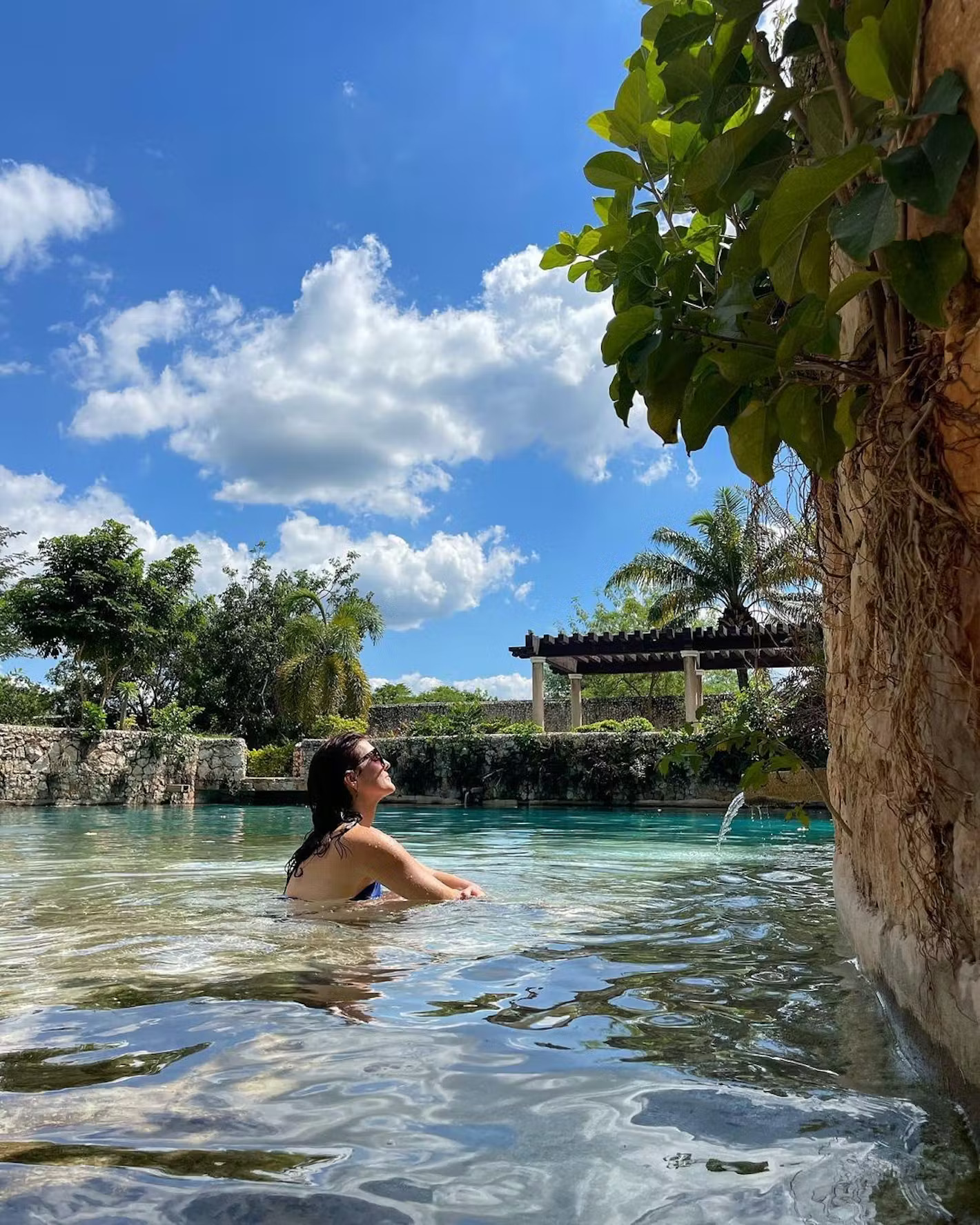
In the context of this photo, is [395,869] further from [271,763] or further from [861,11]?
[271,763]

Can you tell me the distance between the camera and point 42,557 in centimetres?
2384

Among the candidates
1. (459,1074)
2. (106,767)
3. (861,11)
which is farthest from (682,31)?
(106,767)

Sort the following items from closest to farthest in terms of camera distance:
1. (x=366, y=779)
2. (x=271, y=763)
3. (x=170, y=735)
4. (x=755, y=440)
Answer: (x=755, y=440) < (x=366, y=779) < (x=170, y=735) < (x=271, y=763)

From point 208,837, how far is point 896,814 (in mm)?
10058

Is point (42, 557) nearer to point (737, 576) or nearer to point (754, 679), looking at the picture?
point (737, 576)

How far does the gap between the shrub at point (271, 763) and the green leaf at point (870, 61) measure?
23.8 meters

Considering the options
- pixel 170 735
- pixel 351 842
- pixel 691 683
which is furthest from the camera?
pixel 170 735

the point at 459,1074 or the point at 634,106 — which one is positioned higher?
the point at 634,106

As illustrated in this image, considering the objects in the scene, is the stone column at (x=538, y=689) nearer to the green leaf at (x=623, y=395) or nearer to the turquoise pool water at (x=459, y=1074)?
the turquoise pool water at (x=459, y=1074)

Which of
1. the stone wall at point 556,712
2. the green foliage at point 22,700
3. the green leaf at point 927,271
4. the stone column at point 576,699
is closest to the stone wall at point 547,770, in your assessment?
the stone column at point 576,699

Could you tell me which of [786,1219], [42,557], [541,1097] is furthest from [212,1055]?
[42,557]

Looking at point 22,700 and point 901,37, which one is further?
point 22,700

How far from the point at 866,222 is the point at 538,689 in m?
21.8

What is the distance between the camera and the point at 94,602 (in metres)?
23.5
